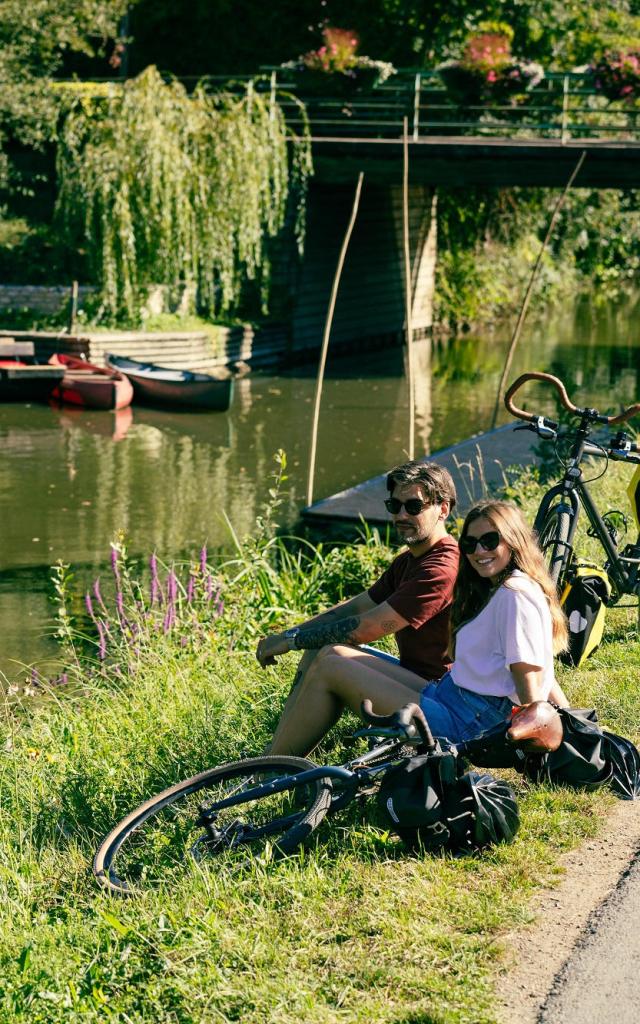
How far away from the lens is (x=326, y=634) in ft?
15.1

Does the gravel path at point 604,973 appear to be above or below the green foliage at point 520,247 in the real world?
below

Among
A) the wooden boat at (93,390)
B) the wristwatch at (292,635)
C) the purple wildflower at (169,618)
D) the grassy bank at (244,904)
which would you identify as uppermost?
the wristwatch at (292,635)

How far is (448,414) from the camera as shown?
770 inches

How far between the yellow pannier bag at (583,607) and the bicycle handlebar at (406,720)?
5.75 ft

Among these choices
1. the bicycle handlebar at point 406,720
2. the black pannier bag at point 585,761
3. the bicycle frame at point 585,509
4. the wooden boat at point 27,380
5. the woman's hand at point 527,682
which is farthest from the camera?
the wooden boat at point 27,380

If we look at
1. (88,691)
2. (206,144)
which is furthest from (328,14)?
(88,691)

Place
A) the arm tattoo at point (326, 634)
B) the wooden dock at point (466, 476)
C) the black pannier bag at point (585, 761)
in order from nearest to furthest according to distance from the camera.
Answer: the black pannier bag at point (585, 761) < the arm tattoo at point (326, 634) < the wooden dock at point (466, 476)

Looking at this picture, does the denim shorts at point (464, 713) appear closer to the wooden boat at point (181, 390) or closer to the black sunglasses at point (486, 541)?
the black sunglasses at point (486, 541)

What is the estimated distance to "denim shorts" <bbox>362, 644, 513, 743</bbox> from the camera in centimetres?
418

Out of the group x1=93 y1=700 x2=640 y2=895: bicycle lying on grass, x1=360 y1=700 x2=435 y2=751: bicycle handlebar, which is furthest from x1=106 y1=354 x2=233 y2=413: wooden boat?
x1=360 y1=700 x2=435 y2=751: bicycle handlebar

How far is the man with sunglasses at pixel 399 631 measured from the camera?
4.41 metres

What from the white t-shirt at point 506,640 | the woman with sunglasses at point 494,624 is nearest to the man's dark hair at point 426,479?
the woman with sunglasses at point 494,624

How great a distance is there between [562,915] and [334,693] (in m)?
1.16

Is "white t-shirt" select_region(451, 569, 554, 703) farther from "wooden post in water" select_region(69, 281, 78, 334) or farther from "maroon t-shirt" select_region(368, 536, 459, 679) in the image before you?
"wooden post in water" select_region(69, 281, 78, 334)
